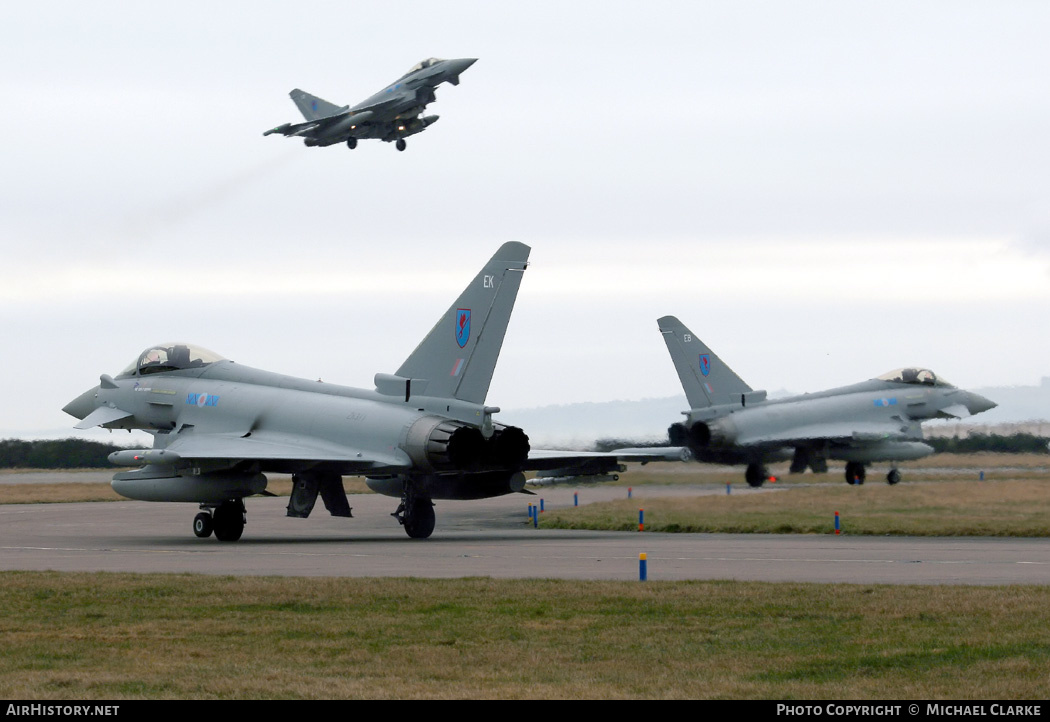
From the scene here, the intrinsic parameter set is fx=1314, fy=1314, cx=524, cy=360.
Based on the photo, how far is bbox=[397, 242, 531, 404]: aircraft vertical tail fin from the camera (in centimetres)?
2314

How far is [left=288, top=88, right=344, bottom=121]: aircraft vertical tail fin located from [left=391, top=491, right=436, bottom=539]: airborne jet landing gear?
2218 centimetres

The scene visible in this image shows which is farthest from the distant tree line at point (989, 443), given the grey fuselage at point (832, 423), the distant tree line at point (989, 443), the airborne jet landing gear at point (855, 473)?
the airborne jet landing gear at point (855, 473)

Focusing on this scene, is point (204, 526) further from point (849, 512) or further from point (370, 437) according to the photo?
point (849, 512)

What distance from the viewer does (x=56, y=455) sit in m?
58.0

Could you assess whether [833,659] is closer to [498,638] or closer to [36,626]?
[498,638]

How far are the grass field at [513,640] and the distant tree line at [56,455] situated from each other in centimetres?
4481

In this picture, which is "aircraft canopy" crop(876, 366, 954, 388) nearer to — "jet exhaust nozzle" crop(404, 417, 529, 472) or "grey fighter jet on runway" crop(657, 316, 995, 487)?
"grey fighter jet on runway" crop(657, 316, 995, 487)

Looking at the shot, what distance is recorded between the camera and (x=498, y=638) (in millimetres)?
11141

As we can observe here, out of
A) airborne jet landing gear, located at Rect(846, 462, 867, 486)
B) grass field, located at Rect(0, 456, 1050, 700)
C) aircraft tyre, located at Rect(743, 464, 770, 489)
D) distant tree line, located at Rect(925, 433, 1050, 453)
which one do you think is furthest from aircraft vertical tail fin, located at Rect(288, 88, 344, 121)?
grass field, located at Rect(0, 456, 1050, 700)

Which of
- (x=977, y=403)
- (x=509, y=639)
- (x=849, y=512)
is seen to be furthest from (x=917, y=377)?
(x=509, y=639)

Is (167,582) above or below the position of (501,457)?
below

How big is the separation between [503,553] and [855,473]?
2527cm
